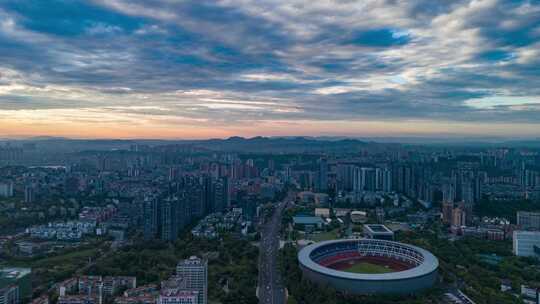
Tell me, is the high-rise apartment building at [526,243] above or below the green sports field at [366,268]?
above

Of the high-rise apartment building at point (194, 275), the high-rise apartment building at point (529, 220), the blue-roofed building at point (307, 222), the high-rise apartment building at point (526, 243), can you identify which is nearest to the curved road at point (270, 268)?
the blue-roofed building at point (307, 222)

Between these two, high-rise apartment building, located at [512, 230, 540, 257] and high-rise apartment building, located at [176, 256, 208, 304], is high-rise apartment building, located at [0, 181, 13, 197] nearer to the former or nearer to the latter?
high-rise apartment building, located at [176, 256, 208, 304]

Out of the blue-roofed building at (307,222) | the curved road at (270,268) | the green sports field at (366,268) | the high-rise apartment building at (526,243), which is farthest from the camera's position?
the blue-roofed building at (307,222)

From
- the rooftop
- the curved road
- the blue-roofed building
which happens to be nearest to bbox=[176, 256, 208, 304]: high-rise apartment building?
the curved road

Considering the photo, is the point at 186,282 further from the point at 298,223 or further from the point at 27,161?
the point at 27,161

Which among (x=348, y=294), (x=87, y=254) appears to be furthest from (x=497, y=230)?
(x=87, y=254)

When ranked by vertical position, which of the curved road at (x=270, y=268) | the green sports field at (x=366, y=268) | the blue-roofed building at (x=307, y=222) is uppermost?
the blue-roofed building at (x=307, y=222)

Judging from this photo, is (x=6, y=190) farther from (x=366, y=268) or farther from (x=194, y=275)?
(x=366, y=268)

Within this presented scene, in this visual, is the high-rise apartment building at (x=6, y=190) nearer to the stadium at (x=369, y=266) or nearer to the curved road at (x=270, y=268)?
the curved road at (x=270, y=268)
